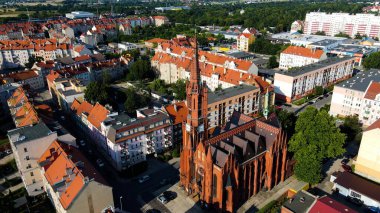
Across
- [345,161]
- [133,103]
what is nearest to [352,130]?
[345,161]

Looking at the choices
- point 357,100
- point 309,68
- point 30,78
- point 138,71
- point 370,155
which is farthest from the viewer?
A: point 138,71

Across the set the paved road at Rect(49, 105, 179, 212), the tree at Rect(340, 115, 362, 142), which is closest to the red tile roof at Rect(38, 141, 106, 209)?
the paved road at Rect(49, 105, 179, 212)

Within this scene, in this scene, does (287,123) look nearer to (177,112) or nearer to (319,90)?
(177,112)

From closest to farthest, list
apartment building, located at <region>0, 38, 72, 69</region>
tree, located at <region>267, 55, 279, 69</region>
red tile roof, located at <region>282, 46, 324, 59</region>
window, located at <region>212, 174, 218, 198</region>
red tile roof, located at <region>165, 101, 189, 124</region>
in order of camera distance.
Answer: window, located at <region>212, 174, 218, 198</region> → red tile roof, located at <region>165, 101, 189, 124</region> → red tile roof, located at <region>282, 46, 324, 59</region> → tree, located at <region>267, 55, 279, 69</region> → apartment building, located at <region>0, 38, 72, 69</region>

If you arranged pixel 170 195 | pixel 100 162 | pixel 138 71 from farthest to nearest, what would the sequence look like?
pixel 138 71, pixel 100 162, pixel 170 195

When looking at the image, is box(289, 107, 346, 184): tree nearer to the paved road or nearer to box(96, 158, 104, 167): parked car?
the paved road

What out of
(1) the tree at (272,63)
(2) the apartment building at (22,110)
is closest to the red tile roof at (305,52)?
(1) the tree at (272,63)

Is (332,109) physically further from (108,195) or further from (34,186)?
(34,186)
